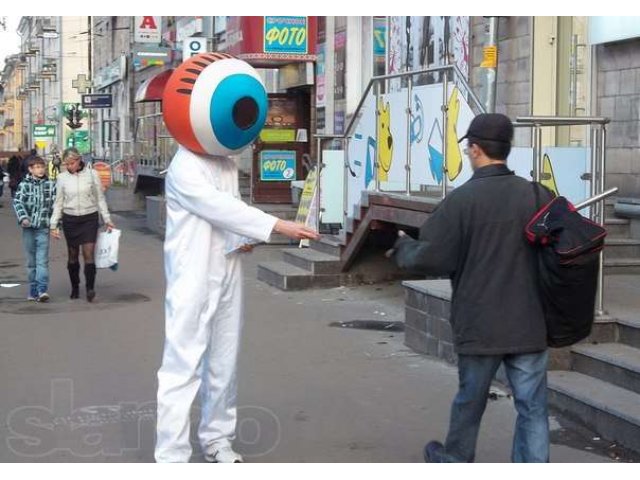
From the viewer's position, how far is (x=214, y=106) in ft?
17.3

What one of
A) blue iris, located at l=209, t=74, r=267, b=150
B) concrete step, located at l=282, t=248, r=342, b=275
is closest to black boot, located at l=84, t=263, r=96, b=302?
concrete step, located at l=282, t=248, r=342, b=275

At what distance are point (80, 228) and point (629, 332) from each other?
6452 millimetres

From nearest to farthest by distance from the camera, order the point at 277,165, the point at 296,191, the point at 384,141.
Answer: the point at 384,141 → the point at 296,191 → the point at 277,165

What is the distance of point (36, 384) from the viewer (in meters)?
7.57

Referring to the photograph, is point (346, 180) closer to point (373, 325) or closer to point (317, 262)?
point (317, 262)

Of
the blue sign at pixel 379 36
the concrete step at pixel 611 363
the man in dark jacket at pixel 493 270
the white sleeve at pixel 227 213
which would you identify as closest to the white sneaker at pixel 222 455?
the white sleeve at pixel 227 213

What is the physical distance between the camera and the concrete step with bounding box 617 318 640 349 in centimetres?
678

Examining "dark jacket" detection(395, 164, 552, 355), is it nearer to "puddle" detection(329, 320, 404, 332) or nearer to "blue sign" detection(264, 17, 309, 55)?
"puddle" detection(329, 320, 404, 332)

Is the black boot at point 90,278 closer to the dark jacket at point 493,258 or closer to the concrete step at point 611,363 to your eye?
the concrete step at point 611,363

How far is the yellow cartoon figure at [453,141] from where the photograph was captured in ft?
30.8

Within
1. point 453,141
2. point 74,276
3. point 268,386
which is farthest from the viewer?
point 74,276

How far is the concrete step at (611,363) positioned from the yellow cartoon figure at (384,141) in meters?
4.50

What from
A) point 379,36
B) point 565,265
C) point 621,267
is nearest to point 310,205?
point 379,36

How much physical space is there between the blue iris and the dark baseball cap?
3.95ft
